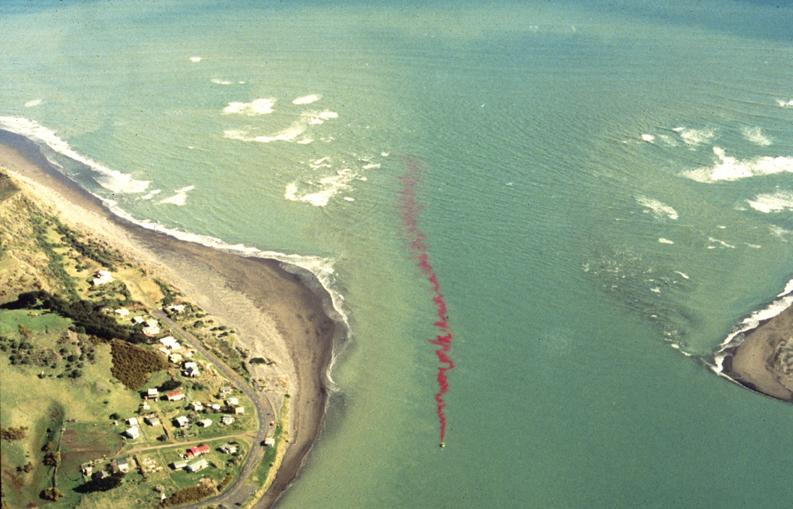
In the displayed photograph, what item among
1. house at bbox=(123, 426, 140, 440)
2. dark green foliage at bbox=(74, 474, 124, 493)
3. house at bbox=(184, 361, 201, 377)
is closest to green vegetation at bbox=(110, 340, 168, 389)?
house at bbox=(184, 361, 201, 377)

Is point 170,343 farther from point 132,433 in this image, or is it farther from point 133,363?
point 132,433

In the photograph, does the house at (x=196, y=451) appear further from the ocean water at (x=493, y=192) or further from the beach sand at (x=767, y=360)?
the beach sand at (x=767, y=360)

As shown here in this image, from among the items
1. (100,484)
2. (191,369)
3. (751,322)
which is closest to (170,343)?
(191,369)

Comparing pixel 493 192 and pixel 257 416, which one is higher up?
pixel 493 192

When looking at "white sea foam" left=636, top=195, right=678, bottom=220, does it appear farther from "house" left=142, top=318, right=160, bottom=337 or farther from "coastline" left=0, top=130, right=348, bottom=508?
"house" left=142, top=318, right=160, bottom=337

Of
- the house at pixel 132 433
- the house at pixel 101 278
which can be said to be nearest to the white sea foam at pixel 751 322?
the house at pixel 132 433

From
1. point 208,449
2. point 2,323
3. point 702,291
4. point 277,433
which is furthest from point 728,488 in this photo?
point 2,323
